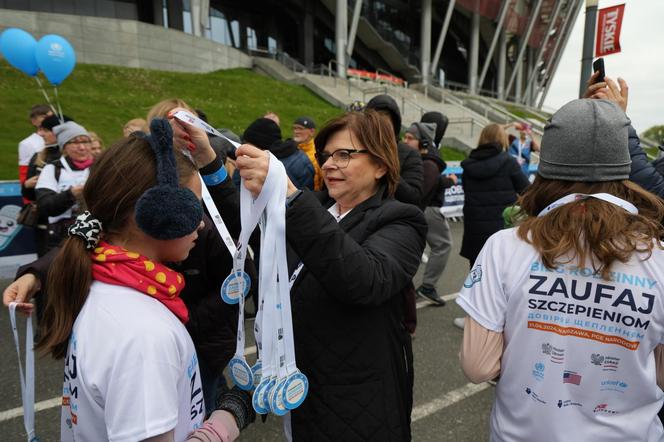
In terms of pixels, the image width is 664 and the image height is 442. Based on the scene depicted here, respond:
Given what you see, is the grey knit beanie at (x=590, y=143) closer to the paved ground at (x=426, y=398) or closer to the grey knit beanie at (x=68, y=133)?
the paved ground at (x=426, y=398)

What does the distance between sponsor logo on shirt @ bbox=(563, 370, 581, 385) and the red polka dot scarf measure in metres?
1.11

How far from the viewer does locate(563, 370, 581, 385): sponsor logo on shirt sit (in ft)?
3.90

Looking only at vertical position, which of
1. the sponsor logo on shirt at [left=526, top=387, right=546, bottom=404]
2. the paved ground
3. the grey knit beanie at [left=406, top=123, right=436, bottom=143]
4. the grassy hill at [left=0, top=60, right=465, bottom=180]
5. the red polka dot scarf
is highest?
the grassy hill at [left=0, top=60, right=465, bottom=180]

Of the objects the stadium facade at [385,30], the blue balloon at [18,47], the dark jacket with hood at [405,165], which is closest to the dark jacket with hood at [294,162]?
the dark jacket with hood at [405,165]

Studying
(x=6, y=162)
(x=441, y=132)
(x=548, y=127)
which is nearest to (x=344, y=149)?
(x=548, y=127)

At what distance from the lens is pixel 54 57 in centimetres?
678

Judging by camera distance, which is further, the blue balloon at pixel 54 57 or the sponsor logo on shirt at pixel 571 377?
the blue balloon at pixel 54 57

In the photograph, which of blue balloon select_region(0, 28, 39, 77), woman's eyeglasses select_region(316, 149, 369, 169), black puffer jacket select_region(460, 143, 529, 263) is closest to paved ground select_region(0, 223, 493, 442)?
black puffer jacket select_region(460, 143, 529, 263)

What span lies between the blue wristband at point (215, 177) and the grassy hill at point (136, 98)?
7.84m

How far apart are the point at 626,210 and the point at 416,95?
86.6ft

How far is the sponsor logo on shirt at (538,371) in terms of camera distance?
48.3 inches

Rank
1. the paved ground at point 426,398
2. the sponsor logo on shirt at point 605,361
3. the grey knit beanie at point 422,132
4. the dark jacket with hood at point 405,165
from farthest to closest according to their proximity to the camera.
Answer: the grey knit beanie at point 422,132 → the dark jacket with hood at point 405,165 → the paved ground at point 426,398 → the sponsor logo on shirt at point 605,361

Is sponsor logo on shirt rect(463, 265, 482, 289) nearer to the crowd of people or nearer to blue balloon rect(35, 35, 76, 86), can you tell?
the crowd of people

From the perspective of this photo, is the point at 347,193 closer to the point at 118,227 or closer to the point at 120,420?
the point at 118,227
